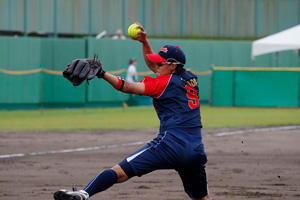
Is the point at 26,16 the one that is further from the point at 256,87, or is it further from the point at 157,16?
the point at 256,87

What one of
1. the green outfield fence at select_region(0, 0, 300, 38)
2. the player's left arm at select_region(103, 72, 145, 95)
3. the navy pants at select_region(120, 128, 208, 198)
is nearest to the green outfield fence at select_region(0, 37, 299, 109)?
the green outfield fence at select_region(0, 0, 300, 38)

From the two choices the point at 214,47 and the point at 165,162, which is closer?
the point at 165,162

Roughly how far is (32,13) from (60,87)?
355 cm

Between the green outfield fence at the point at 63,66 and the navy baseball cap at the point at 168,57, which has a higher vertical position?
the navy baseball cap at the point at 168,57

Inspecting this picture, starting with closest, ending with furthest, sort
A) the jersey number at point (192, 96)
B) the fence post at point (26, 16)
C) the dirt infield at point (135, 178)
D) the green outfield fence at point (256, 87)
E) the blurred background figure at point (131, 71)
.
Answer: the jersey number at point (192, 96)
the dirt infield at point (135, 178)
the blurred background figure at point (131, 71)
the green outfield fence at point (256, 87)
the fence post at point (26, 16)

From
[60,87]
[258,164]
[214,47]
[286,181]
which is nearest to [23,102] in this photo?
[60,87]

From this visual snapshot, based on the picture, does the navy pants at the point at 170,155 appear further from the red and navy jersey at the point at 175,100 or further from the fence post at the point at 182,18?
the fence post at the point at 182,18

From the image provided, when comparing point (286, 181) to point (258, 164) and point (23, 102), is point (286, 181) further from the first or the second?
point (23, 102)

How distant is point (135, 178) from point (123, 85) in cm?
351

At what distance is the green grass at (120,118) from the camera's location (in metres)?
16.6

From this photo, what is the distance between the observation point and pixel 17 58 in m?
22.2

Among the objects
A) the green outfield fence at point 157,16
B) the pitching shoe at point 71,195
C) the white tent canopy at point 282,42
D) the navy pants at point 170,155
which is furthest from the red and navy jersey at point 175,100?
the green outfield fence at point 157,16

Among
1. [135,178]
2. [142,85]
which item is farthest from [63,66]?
[142,85]

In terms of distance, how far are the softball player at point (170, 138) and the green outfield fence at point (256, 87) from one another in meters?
18.4
